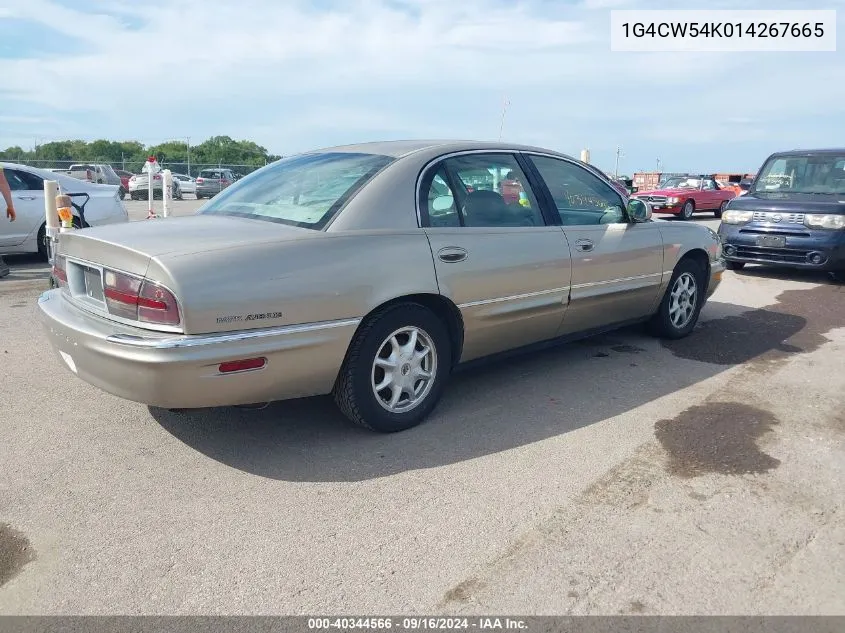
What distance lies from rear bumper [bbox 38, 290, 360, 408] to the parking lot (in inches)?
16.1

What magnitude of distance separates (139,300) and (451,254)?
1.62 m

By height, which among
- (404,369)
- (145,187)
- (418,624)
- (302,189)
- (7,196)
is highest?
(145,187)

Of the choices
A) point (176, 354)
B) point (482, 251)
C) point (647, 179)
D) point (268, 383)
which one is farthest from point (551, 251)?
point (647, 179)

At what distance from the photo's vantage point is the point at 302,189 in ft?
13.2

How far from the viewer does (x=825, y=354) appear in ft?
18.2

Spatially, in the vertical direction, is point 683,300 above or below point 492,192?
below

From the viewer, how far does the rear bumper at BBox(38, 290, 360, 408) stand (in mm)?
3037

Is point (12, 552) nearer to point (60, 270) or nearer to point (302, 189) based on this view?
point (60, 270)

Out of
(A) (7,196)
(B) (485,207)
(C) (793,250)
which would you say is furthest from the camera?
(A) (7,196)

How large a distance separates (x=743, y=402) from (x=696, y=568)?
2.05 metres

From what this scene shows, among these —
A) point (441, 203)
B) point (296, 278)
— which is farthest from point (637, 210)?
point (296, 278)

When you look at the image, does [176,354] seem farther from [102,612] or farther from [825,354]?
[825,354]

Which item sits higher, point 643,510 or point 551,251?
point 551,251

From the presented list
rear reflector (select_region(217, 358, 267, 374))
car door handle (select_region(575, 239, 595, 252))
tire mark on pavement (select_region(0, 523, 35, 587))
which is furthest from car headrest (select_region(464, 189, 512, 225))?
tire mark on pavement (select_region(0, 523, 35, 587))
